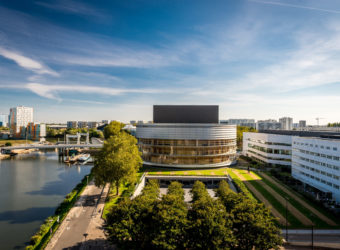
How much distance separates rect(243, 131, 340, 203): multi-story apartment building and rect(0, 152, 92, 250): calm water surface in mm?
55220

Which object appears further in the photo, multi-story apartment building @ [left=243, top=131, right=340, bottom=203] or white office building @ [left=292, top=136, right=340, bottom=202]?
multi-story apartment building @ [left=243, top=131, right=340, bottom=203]

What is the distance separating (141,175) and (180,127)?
18.0 meters

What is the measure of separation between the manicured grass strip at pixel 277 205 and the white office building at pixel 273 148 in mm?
22262

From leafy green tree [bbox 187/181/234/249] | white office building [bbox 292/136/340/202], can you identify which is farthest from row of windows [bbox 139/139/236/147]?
leafy green tree [bbox 187/181/234/249]

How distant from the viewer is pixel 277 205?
3962cm

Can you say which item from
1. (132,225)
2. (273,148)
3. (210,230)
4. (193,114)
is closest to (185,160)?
(193,114)

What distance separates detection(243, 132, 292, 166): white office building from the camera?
221 feet

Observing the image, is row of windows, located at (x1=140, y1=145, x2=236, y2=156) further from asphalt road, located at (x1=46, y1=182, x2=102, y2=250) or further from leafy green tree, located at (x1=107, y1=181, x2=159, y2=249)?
leafy green tree, located at (x1=107, y1=181, x2=159, y2=249)

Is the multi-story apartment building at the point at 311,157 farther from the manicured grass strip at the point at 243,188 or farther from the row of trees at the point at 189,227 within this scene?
the row of trees at the point at 189,227

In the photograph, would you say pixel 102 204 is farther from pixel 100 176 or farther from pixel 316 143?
pixel 316 143

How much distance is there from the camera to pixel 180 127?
63875mm

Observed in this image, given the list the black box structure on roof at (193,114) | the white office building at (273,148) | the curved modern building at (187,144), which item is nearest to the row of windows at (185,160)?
the curved modern building at (187,144)

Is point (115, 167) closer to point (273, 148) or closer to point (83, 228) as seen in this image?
point (83, 228)

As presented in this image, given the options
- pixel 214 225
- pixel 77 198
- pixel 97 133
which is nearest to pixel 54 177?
pixel 77 198
